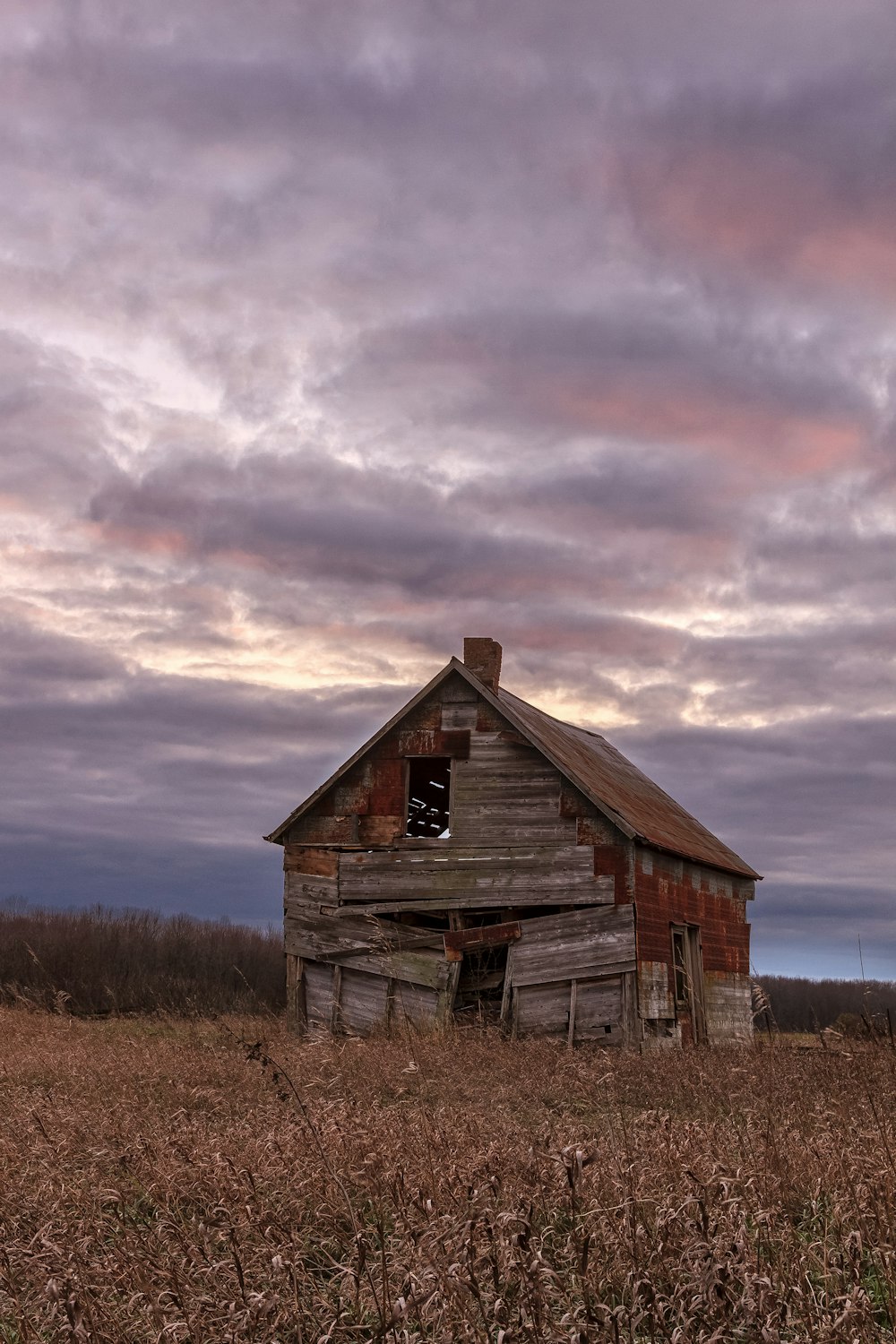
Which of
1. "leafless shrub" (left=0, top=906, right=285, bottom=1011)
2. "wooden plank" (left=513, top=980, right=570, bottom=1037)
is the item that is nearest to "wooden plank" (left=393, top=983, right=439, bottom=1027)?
"wooden plank" (left=513, top=980, right=570, bottom=1037)

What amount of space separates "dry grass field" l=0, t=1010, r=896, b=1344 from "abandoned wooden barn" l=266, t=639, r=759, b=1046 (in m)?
9.68

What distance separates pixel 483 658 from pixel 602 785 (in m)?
3.42

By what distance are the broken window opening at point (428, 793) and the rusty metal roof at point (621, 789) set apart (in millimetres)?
2085

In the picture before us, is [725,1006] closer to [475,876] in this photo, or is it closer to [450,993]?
[475,876]

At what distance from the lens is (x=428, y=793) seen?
27.1m

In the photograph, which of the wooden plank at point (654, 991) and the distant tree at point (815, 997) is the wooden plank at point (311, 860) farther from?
the distant tree at point (815, 997)

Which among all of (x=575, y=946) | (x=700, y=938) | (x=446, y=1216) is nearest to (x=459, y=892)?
(x=575, y=946)

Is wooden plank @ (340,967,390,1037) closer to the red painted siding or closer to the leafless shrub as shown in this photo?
the red painted siding

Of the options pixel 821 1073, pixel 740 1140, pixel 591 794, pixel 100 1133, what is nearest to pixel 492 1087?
pixel 821 1073

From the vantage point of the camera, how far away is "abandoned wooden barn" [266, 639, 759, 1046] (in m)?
20.7

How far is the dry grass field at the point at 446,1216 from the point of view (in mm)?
3848

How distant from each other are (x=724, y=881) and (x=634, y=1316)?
24.8m

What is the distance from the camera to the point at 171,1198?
257 inches

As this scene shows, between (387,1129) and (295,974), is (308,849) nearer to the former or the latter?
(295,974)
